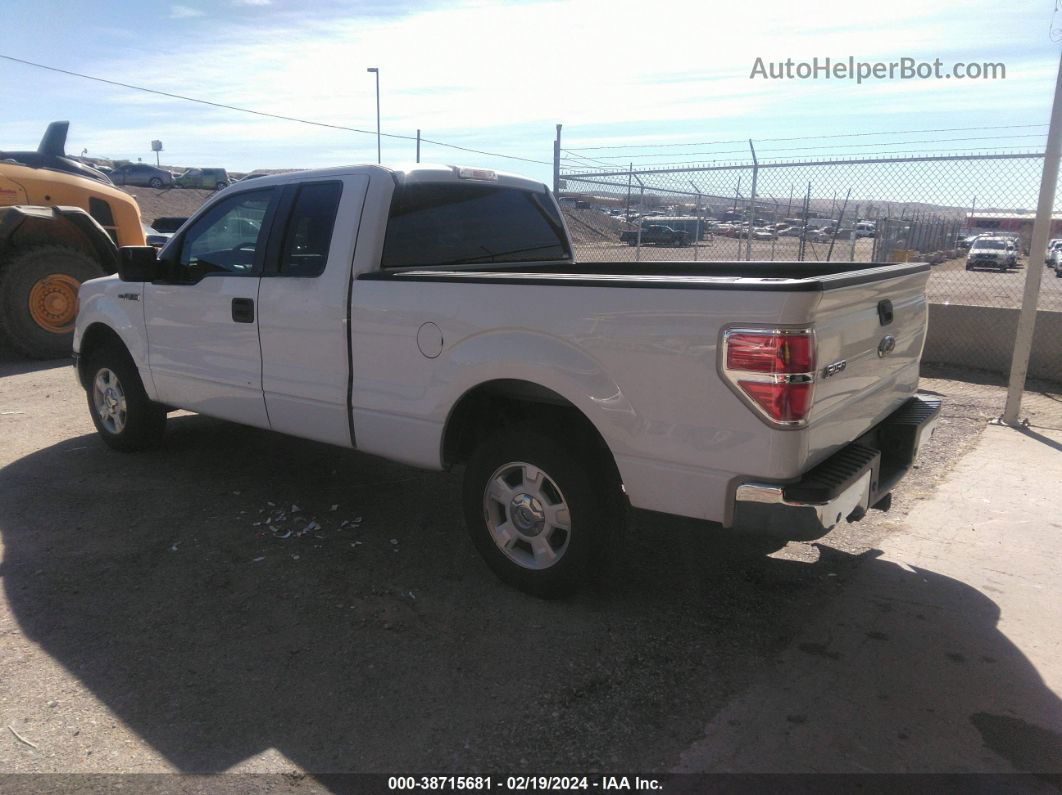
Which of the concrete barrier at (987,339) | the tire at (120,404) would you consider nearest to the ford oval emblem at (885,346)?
A: the tire at (120,404)

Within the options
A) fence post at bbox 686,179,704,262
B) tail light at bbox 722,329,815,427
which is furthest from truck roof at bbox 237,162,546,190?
fence post at bbox 686,179,704,262

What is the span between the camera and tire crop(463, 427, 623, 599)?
3.49m

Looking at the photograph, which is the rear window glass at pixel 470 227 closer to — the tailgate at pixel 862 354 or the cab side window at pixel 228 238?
the cab side window at pixel 228 238

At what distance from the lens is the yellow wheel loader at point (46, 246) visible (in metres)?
9.46

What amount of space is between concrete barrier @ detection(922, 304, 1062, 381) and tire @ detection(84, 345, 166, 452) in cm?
788

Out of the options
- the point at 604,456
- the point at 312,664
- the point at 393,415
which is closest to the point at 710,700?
the point at 604,456

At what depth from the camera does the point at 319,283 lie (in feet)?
14.1

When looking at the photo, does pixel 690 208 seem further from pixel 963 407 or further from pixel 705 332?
pixel 705 332

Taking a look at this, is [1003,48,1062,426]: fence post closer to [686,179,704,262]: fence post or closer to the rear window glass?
the rear window glass

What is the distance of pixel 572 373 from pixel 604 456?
17.4 inches

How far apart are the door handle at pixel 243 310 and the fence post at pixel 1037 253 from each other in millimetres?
5973

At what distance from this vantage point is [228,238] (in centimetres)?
499

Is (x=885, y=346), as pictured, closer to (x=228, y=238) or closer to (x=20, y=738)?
(x=20, y=738)

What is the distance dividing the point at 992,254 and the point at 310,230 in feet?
80.1
